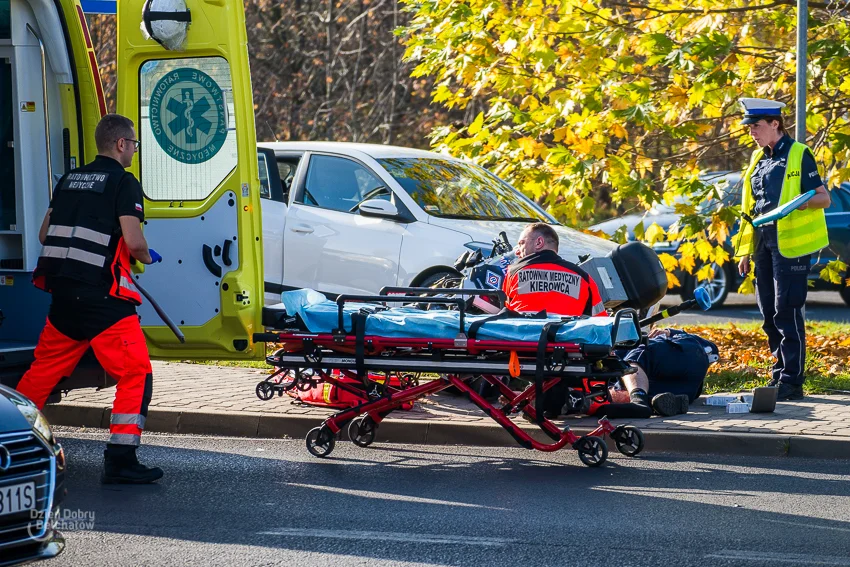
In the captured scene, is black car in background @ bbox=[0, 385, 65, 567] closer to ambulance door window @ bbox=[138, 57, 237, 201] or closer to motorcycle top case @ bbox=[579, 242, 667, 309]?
ambulance door window @ bbox=[138, 57, 237, 201]

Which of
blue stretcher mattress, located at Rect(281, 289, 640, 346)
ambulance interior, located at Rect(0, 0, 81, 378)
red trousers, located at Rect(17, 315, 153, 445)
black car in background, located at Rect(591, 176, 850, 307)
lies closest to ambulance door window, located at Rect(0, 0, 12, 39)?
ambulance interior, located at Rect(0, 0, 81, 378)

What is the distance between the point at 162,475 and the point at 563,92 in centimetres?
505

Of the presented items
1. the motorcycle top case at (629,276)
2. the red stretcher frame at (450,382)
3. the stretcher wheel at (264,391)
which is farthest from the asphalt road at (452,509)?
the motorcycle top case at (629,276)

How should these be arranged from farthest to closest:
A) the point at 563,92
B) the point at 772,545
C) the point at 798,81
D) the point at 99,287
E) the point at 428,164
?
the point at 428,164 < the point at 563,92 < the point at 798,81 < the point at 99,287 < the point at 772,545

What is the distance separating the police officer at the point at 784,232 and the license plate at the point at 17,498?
18.7 feet

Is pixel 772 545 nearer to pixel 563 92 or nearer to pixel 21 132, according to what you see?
pixel 21 132

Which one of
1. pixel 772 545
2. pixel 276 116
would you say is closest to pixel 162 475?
pixel 772 545

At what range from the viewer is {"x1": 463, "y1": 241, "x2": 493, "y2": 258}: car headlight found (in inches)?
378


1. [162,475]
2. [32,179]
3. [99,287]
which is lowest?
[162,475]

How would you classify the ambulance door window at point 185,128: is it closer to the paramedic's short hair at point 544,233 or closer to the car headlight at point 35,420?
the paramedic's short hair at point 544,233

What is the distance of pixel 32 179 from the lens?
289 inches

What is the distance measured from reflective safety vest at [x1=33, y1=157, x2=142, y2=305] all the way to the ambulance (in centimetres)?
89

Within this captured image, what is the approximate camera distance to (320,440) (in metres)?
7.18

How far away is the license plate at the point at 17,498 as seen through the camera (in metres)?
4.23
